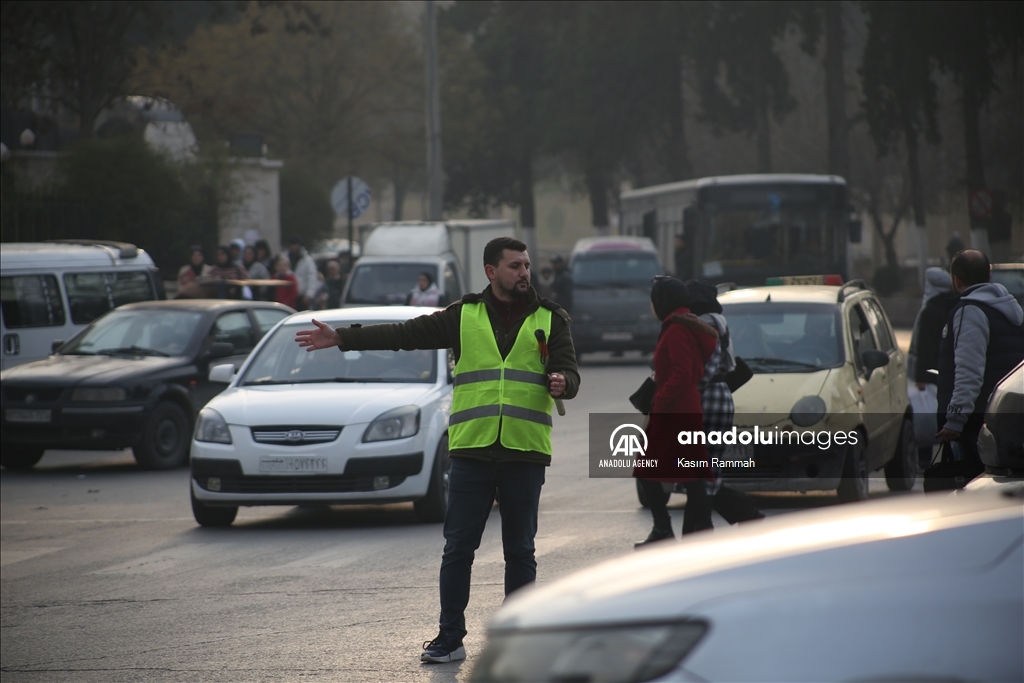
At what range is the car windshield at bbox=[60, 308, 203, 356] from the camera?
592 inches

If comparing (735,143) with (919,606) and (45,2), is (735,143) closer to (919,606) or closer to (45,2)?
(45,2)

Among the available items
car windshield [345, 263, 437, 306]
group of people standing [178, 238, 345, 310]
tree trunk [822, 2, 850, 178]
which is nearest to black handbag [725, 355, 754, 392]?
group of people standing [178, 238, 345, 310]

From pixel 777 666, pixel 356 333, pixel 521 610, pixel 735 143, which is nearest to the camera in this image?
pixel 777 666

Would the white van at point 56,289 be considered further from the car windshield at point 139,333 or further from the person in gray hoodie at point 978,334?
the person in gray hoodie at point 978,334

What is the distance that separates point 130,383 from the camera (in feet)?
46.5

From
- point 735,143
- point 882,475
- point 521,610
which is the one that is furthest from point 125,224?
point 735,143

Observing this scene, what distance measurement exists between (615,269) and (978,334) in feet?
63.9

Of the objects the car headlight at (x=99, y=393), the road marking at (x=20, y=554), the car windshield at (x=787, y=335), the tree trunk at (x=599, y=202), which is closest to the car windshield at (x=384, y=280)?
the car headlight at (x=99, y=393)

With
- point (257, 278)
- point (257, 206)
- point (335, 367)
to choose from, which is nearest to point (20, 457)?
point (335, 367)

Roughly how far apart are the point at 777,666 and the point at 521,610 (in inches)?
18.1

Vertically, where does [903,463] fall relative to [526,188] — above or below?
below

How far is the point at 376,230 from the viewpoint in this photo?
2677 cm

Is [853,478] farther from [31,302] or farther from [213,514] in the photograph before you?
[31,302]

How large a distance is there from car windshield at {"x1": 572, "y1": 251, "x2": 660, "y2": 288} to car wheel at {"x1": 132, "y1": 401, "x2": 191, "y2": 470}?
13.1 metres
